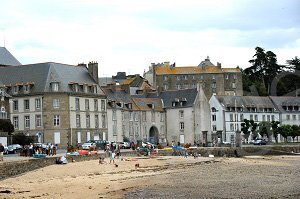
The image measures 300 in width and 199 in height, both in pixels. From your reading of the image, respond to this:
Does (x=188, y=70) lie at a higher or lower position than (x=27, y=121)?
higher

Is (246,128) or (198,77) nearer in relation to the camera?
(246,128)

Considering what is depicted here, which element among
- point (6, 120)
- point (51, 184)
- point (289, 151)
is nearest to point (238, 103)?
point (289, 151)

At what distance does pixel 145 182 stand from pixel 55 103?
37.8 meters

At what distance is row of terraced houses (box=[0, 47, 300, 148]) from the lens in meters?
70.2

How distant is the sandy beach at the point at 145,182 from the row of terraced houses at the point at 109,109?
77.2 feet

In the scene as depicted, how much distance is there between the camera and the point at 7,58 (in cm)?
8662

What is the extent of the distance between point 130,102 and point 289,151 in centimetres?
2246

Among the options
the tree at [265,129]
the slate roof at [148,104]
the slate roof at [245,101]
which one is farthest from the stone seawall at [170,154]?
the slate roof at [245,101]

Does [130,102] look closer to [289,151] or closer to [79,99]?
[79,99]

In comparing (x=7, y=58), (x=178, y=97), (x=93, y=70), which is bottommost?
(x=178, y=97)

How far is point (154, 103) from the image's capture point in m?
87.5

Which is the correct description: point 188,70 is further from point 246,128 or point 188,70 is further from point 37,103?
point 37,103

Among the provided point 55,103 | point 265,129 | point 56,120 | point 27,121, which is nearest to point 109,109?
point 55,103

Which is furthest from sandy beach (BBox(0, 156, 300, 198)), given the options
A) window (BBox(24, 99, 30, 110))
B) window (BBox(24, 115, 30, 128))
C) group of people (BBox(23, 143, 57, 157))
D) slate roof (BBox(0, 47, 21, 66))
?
slate roof (BBox(0, 47, 21, 66))
